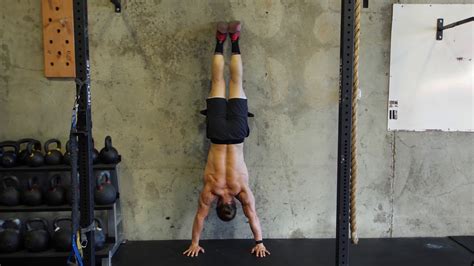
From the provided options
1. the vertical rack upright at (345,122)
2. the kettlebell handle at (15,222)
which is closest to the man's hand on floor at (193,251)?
the kettlebell handle at (15,222)

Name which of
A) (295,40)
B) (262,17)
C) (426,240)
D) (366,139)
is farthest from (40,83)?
(426,240)

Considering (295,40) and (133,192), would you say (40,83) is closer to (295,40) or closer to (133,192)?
(133,192)

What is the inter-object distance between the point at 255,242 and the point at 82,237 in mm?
1547

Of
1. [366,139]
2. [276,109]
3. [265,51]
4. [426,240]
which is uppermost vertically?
[265,51]

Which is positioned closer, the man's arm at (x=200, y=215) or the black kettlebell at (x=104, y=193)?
the black kettlebell at (x=104, y=193)

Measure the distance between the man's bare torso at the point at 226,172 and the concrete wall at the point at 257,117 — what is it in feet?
1.08

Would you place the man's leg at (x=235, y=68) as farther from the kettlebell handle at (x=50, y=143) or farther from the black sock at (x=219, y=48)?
the kettlebell handle at (x=50, y=143)

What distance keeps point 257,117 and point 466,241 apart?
2.12 meters

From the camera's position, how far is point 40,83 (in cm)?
317

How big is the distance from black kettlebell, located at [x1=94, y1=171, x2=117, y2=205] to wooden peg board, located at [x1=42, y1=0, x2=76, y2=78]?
100cm

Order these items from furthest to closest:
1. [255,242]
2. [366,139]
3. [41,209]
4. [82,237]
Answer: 1. [366,139]
2. [255,242]
3. [41,209]
4. [82,237]

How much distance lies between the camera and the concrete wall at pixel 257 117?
3.17 m

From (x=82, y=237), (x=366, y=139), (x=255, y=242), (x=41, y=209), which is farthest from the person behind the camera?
(x=366, y=139)

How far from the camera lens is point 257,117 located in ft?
10.8
